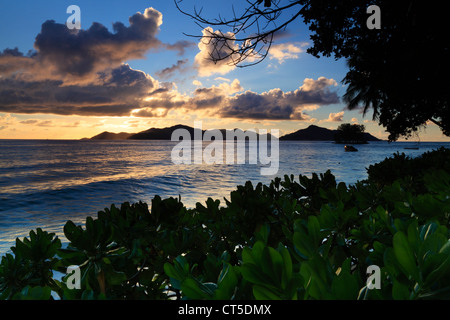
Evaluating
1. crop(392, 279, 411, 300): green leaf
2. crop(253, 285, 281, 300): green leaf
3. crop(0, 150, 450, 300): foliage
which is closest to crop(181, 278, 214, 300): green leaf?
crop(0, 150, 450, 300): foliage

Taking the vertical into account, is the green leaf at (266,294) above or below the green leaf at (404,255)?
below

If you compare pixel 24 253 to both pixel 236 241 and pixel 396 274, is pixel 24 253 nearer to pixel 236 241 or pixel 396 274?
pixel 236 241

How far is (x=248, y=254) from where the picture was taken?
538 millimetres

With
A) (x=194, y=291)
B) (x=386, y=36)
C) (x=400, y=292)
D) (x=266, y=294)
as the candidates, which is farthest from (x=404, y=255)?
(x=386, y=36)

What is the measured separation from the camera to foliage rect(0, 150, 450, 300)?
52 cm

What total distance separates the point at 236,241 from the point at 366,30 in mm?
5719

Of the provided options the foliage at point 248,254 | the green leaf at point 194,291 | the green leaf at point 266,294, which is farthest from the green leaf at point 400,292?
the green leaf at point 194,291

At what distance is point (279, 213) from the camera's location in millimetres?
1690

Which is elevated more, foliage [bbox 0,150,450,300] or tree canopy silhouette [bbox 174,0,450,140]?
tree canopy silhouette [bbox 174,0,450,140]

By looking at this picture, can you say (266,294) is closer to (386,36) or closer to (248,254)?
(248,254)

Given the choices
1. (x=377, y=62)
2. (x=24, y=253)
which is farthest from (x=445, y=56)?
(x=24, y=253)

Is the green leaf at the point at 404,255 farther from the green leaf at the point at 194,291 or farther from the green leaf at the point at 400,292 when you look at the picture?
the green leaf at the point at 194,291

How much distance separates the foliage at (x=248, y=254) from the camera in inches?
20.4

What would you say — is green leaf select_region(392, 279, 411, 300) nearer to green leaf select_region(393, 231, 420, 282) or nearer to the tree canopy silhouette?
green leaf select_region(393, 231, 420, 282)
